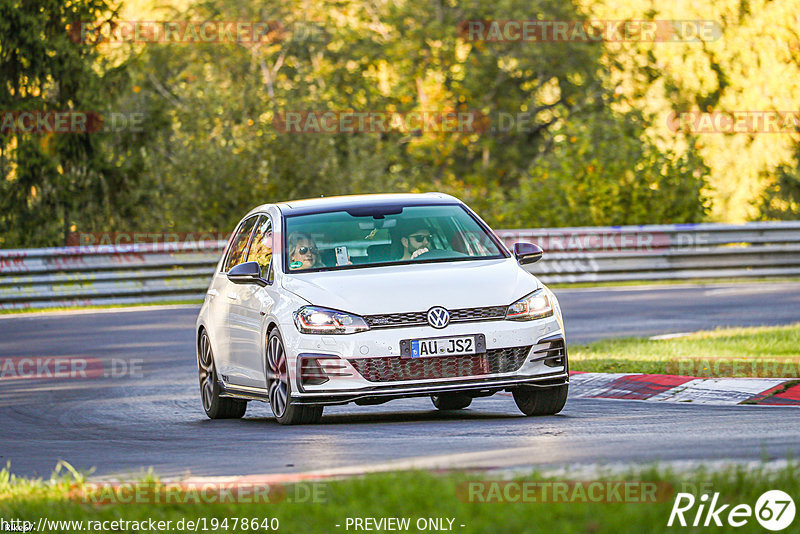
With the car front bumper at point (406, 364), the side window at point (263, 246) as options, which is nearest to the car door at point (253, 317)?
the side window at point (263, 246)

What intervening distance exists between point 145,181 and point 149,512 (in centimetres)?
2907

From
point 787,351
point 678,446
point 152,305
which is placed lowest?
point 152,305

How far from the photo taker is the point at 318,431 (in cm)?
980

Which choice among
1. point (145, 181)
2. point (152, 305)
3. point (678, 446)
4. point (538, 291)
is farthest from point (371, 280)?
point (145, 181)

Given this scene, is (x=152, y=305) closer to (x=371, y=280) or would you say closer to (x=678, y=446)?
(x=371, y=280)

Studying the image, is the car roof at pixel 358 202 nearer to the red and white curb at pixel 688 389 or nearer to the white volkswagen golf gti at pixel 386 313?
the white volkswagen golf gti at pixel 386 313

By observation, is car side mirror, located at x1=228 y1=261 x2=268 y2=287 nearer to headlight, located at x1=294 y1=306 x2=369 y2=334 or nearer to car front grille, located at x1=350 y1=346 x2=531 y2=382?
headlight, located at x1=294 y1=306 x2=369 y2=334

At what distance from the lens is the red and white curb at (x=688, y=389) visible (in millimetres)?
11117

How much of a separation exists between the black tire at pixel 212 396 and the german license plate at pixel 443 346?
2.50m

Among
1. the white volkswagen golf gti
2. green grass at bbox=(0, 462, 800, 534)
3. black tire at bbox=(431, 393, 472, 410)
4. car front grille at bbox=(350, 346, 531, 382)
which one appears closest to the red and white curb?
black tire at bbox=(431, 393, 472, 410)

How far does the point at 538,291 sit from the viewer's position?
10289mm

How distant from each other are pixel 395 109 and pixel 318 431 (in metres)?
37.0

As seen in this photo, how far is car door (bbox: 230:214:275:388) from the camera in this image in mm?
10820

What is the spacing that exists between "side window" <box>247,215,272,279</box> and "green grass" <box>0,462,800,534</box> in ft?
14.6
